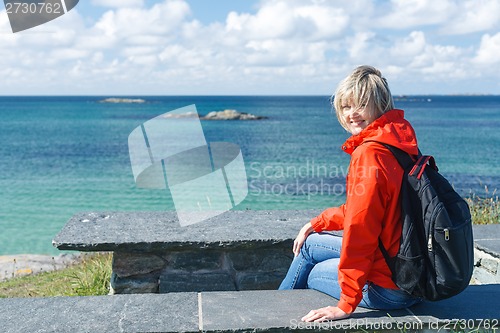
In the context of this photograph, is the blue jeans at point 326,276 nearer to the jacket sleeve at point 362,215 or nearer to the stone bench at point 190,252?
the jacket sleeve at point 362,215

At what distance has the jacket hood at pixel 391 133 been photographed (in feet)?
8.71

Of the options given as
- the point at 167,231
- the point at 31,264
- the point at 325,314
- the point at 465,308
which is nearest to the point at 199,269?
the point at 167,231

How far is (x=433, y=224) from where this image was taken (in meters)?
2.58

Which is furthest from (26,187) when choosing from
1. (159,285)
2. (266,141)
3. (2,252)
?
(266,141)

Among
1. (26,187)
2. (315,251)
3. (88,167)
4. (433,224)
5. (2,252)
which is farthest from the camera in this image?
(88,167)

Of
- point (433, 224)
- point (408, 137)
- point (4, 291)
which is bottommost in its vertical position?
point (4, 291)

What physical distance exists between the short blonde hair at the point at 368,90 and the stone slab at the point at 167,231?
166 centimetres

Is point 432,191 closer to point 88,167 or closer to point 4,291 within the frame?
point 4,291

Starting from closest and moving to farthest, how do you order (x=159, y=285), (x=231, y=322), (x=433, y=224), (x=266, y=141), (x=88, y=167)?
(x=433, y=224) < (x=231, y=322) < (x=159, y=285) < (x=88, y=167) < (x=266, y=141)

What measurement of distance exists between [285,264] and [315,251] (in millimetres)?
1242

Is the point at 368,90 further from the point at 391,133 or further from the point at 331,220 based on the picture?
the point at 331,220

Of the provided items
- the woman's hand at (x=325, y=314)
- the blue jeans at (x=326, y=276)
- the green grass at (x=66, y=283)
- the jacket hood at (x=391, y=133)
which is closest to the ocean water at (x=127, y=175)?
the blue jeans at (x=326, y=276)

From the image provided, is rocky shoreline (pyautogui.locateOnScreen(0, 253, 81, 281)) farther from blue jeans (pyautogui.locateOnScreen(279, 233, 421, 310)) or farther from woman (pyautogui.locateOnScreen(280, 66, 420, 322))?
woman (pyautogui.locateOnScreen(280, 66, 420, 322))

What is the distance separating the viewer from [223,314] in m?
2.93
